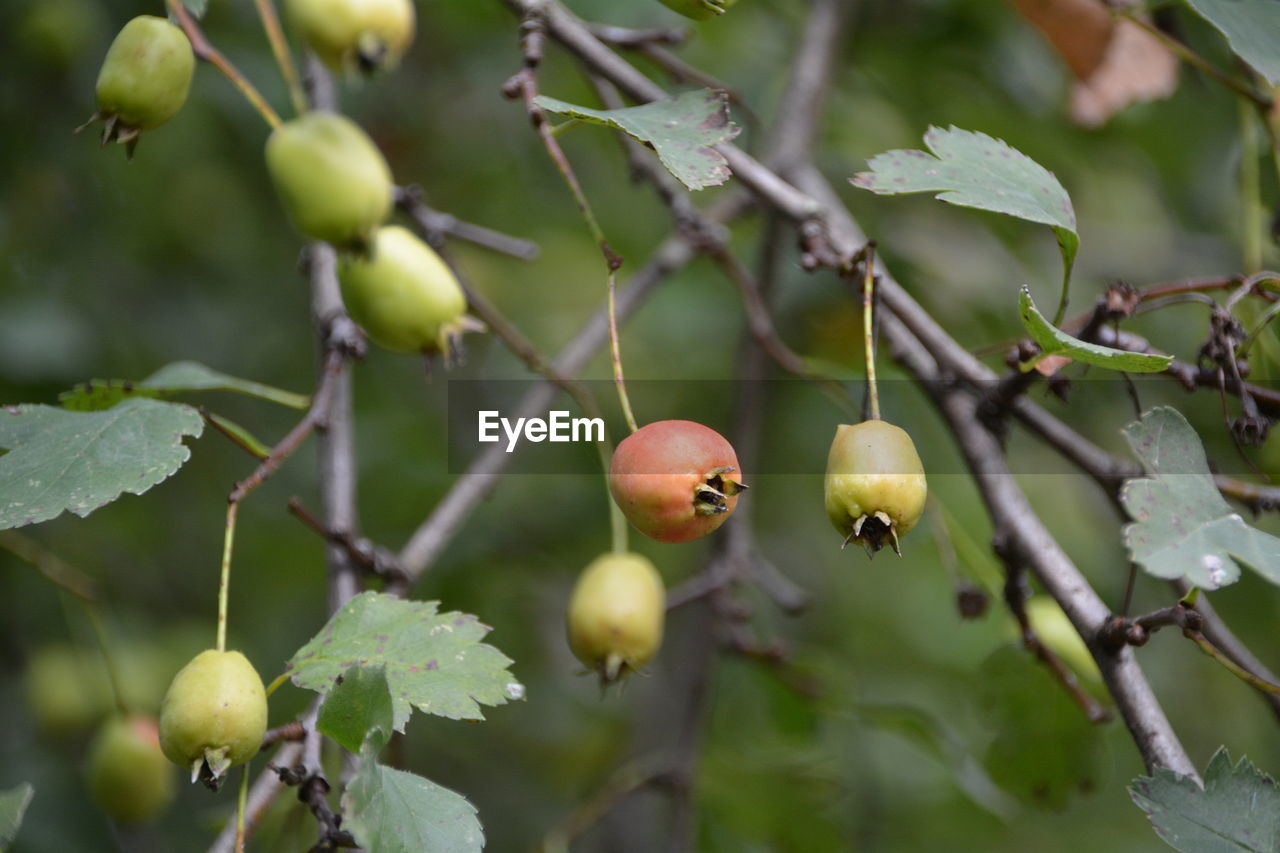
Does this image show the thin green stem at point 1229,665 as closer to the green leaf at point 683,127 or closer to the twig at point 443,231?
the green leaf at point 683,127

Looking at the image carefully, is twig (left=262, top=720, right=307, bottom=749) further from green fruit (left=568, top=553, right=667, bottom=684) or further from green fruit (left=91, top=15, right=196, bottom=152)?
green fruit (left=91, top=15, right=196, bottom=152)

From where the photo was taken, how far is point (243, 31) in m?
2.40

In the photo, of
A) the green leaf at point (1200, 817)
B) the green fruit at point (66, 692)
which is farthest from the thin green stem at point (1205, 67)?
the green fruit at point (66, 692)

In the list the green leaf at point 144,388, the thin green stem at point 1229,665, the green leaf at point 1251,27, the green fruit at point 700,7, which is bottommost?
the green leaf at point 144,388

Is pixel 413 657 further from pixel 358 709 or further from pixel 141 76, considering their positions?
pixel 141 76

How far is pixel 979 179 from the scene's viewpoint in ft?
3.62

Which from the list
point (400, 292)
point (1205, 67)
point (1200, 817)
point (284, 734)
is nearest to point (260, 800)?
point (284, 734)

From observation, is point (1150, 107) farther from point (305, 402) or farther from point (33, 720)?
point (33, 720)

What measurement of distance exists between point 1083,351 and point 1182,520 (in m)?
0.18

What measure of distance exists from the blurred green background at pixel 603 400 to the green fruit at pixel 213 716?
126 cm

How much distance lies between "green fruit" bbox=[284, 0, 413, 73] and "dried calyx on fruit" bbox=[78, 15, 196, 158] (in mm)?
243

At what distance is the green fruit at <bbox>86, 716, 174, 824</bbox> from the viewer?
183cm

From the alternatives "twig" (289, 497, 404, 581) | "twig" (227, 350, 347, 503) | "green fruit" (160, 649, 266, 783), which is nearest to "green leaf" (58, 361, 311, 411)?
"twig" (227, 350, 347, 503)

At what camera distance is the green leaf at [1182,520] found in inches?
34.1
